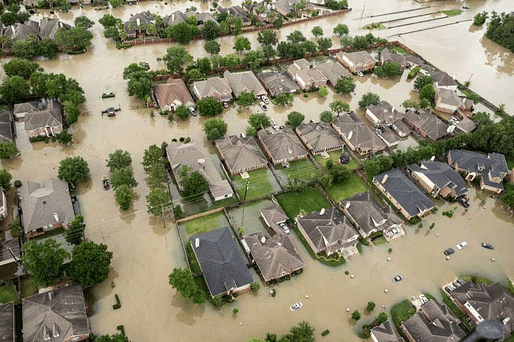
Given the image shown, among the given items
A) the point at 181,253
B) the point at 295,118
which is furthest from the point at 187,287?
the point at 295,118

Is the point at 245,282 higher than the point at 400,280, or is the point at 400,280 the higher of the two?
the point at 245,282

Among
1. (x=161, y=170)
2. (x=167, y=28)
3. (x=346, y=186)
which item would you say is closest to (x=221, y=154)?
(x=161, y=170)

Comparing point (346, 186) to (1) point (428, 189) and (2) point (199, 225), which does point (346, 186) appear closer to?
(1) point (428, 189)

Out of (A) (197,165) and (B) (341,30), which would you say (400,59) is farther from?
(A) (197,165)

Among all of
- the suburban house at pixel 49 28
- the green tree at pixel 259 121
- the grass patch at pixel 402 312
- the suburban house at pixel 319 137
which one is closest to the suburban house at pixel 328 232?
the grass patch at pixel 402 312

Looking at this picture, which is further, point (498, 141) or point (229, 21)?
point (229, 21)

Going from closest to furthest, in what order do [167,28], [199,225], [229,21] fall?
[199,225] < [167,28] < [229,21]

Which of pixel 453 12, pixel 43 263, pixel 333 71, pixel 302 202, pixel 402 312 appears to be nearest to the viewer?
pixel 43 263
